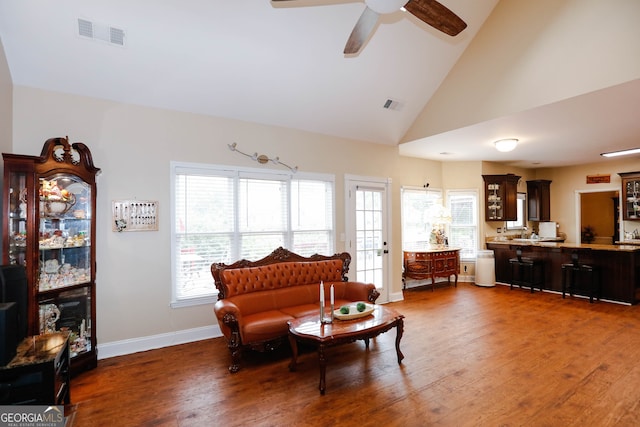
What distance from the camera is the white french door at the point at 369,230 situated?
208 inches

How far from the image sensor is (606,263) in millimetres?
5543

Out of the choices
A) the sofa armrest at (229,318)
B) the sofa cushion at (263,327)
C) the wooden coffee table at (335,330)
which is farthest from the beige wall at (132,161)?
the wooden coffee table at (335,330)

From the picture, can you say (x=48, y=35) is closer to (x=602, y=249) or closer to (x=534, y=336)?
(x=534, y=336)

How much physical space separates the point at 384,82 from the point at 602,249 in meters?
4.89

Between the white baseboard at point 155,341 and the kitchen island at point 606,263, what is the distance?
638 cm

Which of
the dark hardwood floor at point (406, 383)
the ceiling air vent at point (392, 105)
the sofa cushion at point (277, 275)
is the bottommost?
the dark hardwood floor at point (406, 383)

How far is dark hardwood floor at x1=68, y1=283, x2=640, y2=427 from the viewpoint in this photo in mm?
2396

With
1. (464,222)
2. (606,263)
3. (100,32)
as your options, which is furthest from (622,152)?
(100,32)

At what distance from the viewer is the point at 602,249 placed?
18.1 feet

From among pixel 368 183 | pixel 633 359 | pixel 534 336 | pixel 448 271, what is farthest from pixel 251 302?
pixel 448 271

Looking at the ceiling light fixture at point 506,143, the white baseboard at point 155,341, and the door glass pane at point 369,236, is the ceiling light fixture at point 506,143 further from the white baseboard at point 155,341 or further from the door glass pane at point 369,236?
the white baseboard at point 155,341

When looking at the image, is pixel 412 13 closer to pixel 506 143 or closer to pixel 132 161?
pixel 132 161

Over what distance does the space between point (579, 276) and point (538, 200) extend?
2869mm

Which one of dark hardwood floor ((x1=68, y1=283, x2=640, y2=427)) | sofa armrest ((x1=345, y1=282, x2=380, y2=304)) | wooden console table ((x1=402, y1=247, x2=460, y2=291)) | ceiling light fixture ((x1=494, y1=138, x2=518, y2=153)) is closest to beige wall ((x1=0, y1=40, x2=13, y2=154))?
dark hardwood floor ((x1=68, y1=283, x2=640, y2=427))
